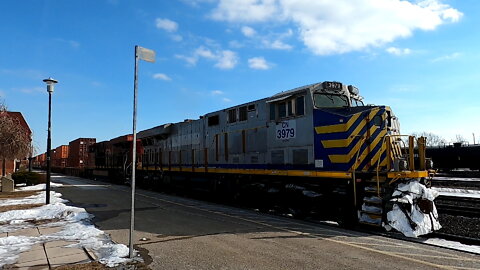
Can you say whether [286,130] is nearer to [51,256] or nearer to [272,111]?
[272,111]

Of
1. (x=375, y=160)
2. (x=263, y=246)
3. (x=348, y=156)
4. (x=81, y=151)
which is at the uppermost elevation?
→ (x=81, y=151)

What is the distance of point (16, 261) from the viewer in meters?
5.92

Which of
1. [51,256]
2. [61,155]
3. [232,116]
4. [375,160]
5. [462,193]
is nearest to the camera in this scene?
[51,256]

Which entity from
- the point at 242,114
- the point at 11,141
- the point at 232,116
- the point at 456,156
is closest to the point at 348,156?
the point at 242,114

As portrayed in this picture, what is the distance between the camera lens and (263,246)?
6883mm

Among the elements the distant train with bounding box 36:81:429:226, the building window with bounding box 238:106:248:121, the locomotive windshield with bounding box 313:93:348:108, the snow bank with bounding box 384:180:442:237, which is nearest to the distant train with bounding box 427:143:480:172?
the distant train with bounding box 36:81:429:226

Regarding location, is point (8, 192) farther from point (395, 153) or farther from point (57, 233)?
point (395, 153)

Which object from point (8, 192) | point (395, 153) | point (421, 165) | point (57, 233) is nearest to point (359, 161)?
point (395, 153)

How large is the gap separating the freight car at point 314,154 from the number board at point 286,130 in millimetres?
18

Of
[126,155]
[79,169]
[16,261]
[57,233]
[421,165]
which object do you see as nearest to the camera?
[16,261]

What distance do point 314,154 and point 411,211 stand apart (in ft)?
9.64

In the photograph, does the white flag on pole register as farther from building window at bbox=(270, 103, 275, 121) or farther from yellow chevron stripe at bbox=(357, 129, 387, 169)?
building window at bbox=(270, 103, 275, 121)

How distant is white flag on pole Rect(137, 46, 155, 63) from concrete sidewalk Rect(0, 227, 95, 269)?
3.57 metres

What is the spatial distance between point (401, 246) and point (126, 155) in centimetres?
2276
